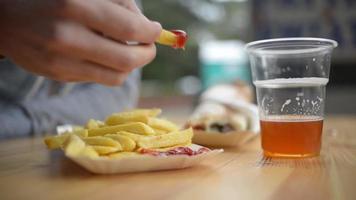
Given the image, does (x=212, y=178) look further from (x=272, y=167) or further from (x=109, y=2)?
(x=109, y=2)

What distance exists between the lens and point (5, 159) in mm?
848

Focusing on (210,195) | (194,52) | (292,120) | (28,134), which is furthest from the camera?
(194,52)

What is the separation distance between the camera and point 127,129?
2.41 ft

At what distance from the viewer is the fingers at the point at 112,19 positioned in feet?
2.01

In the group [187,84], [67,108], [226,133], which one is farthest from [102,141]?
[187,84]

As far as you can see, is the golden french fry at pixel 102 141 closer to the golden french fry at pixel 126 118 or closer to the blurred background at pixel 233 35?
the golden french fry at pixel 126 118

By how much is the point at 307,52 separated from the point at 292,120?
0.37 feet

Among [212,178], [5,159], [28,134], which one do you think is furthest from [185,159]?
[28,134]

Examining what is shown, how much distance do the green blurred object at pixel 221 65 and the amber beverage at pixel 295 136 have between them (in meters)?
2.40

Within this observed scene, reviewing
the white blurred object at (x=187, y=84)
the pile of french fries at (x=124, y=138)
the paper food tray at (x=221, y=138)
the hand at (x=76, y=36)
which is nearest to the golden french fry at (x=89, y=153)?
the pile of french fries at (x=124, y=138)

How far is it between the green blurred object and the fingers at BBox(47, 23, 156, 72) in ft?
8.28

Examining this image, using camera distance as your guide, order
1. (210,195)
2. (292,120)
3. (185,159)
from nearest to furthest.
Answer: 1. (210,195)
2. (185,159)
3. (292,120)

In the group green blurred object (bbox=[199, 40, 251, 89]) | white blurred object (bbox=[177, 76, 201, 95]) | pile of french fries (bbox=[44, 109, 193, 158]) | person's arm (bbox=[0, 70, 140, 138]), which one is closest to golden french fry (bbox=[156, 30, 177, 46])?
pile of french fries (bbox=[44, 109, 193, 158])

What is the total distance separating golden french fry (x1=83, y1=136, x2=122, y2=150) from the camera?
665mm
